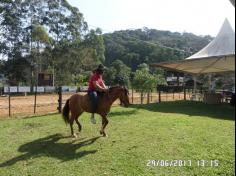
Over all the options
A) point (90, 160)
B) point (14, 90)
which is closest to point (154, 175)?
point (90, 160)

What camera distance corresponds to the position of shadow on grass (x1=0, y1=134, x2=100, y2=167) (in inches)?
265

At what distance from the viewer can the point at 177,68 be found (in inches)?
826

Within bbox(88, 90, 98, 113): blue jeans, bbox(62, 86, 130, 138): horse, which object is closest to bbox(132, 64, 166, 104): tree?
bbox(62, 86, 130, 138): horse

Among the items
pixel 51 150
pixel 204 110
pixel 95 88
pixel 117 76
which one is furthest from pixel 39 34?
pixel 51 150

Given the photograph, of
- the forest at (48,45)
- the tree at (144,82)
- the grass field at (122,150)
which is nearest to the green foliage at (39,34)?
the forest at (48,45)

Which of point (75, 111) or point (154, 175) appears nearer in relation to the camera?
point (154, 175)

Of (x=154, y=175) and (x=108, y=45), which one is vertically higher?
(x=108, y=45)

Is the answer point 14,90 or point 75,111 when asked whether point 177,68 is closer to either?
point 75,111

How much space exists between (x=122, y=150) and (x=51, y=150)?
1.61 m

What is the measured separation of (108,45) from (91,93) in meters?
69.0

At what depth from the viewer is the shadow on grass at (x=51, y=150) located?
22.1ft

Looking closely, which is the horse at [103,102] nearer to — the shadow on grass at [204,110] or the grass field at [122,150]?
the grass field at [122,150]

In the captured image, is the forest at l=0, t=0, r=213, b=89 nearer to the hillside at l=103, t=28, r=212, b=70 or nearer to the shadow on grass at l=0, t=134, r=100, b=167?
the hillside at l=103, t=28, r=212, b=70

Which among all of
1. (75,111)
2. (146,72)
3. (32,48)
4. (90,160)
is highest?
(32,48)
